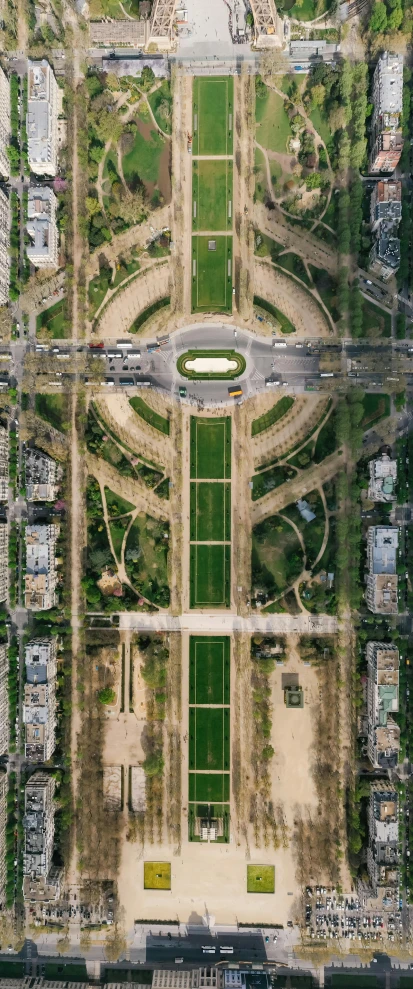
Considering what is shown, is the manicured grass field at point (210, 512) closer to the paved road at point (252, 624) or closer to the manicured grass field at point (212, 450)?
the manicured grass field at point (212, 450)

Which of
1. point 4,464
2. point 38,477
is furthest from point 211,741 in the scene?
point 4,464

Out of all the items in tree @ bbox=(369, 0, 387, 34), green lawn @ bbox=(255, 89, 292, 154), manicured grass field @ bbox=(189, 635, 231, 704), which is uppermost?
tree @ bbox=(369, 0, 387, 34)

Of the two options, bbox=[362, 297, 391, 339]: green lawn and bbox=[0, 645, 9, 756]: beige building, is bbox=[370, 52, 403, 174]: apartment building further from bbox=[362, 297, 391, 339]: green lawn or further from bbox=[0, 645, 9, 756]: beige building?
bbox=[0, 645, 9, 756]: beige building

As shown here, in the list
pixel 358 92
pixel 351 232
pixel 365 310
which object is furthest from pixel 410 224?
pixel 358 92

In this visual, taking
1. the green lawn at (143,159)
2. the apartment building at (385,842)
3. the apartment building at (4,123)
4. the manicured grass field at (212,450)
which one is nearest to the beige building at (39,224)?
the apartment building at (4,123)

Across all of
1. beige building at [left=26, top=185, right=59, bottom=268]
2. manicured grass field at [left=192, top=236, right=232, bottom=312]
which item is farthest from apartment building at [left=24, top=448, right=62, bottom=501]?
manicured grass field at [left=192, top=236, right=232, bottom=312]

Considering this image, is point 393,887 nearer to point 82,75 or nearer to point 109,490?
point 109,490
